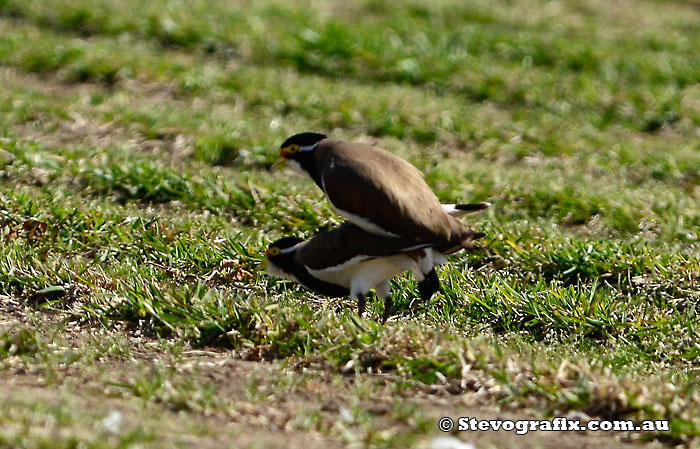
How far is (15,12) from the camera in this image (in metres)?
11.5

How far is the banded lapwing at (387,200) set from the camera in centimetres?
507

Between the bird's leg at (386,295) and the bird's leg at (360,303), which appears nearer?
the bird's leg at (360,303)

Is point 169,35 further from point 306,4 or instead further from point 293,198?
point 293,198

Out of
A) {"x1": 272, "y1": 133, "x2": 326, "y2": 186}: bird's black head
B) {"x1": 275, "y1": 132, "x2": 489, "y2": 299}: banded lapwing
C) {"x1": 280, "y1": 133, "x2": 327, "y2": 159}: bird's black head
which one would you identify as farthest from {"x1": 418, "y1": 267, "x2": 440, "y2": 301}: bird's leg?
{"x1": 280, "y1": 133, "x2": 327, "y2": 159}: bird's black head

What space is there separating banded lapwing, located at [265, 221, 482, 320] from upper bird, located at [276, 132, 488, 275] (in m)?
0.06

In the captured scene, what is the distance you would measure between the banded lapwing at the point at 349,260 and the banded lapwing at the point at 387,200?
2.2 inches

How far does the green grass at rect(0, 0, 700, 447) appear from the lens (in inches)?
193


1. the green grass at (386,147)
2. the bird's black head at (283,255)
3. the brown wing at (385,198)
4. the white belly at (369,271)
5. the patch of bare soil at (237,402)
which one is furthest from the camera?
the bird's black head at (283,255)

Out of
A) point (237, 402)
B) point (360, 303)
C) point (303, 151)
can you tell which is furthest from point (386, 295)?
point (237, 402)

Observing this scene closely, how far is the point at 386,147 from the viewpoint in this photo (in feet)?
28.7

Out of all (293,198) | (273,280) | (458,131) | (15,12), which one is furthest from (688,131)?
(15,12)

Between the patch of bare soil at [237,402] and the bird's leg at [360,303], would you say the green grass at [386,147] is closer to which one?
the patch of bare soil at [237,402]

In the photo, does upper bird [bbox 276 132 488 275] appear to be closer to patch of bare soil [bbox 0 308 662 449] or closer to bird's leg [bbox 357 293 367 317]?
bird's leg [bbox 357 293 367 317]

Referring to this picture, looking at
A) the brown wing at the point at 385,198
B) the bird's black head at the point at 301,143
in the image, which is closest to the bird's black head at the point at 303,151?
the bird's black head at the point at 301,143
